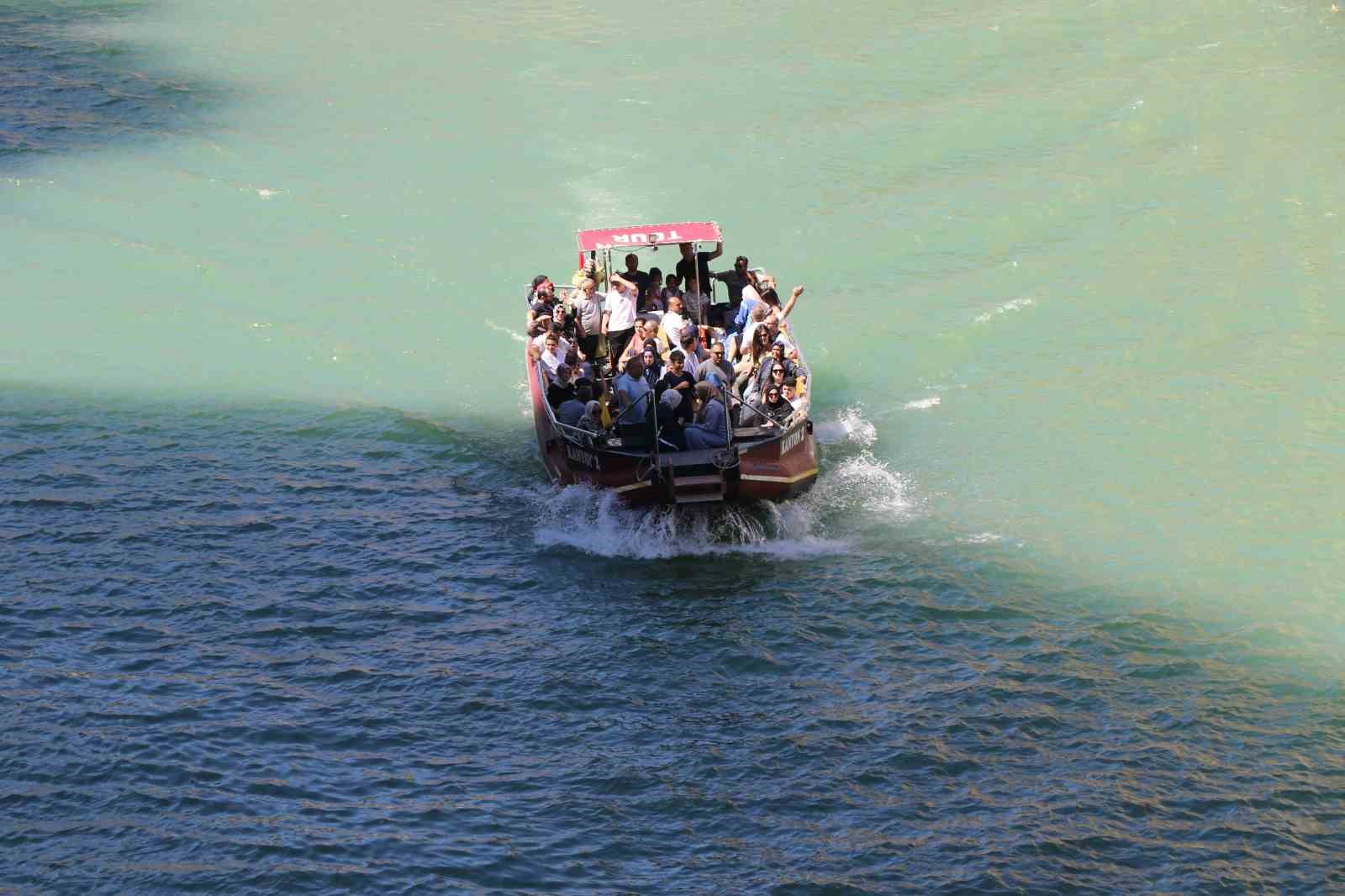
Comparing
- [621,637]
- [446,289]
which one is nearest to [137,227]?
[446,289]

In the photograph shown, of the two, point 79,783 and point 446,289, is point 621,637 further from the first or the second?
point 446,289

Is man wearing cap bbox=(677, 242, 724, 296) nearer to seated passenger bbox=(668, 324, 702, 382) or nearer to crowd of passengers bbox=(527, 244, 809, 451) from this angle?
crowd of passengers bbox=(527, 244, 809, 451)

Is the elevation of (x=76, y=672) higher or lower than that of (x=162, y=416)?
lower

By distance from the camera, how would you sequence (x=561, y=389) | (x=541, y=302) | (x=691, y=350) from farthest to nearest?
1. (x=541, y=302)
2. (x=691, y=350)
3. (x=561, y=389)

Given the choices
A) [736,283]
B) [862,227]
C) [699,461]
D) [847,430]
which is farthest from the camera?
[862,227]

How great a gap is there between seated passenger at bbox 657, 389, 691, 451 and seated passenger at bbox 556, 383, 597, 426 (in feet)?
4.41

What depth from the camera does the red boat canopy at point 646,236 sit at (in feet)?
90.4

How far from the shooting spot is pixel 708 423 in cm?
2355

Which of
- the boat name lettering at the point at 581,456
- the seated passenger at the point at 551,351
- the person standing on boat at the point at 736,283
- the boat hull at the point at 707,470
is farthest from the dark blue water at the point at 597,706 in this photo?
the person standing on boat at the point at 736,283

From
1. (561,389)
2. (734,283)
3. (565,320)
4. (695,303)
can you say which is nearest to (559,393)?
(561,389)

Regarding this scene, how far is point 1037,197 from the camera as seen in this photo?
36594 mm

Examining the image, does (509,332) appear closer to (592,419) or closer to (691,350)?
(691,350)

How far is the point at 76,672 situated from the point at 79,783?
2.44 metres

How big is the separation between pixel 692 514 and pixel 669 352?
267 centimetres
